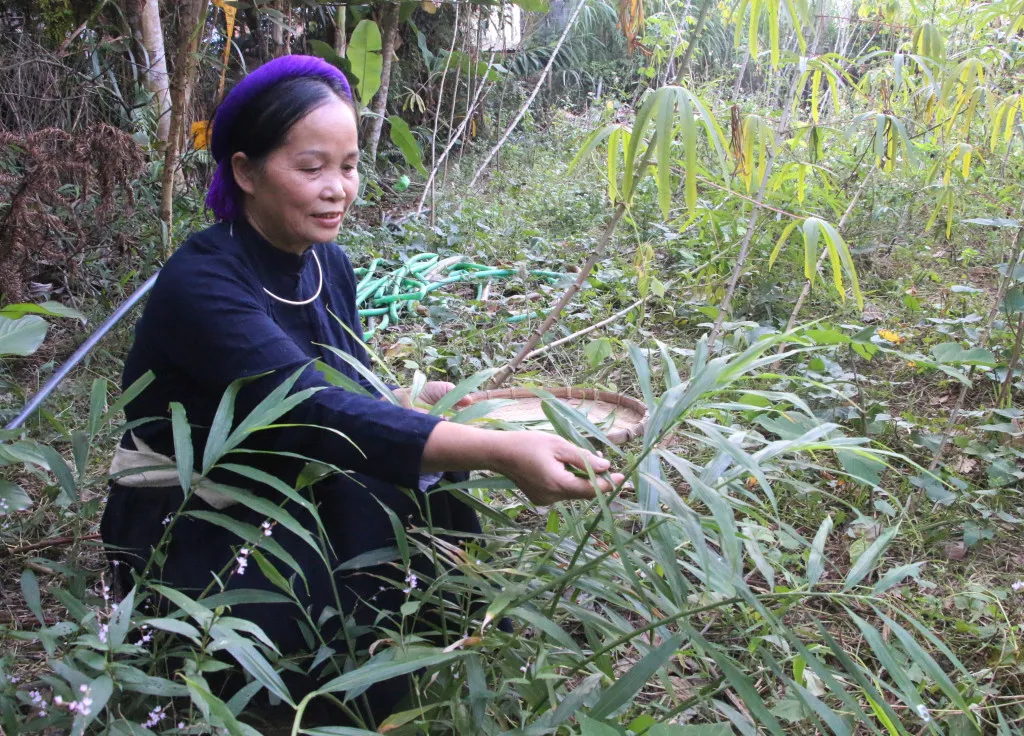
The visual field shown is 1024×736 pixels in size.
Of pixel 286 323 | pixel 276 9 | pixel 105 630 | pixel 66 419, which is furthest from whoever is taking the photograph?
pixel 276 9

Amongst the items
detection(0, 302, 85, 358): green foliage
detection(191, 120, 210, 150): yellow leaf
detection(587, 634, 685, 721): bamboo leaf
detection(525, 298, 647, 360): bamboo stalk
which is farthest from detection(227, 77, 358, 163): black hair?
detection(191, 120, 210, 150): yellow leaf

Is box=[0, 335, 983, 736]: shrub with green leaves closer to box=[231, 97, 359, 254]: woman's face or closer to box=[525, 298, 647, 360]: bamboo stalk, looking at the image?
box=[231, 97, 359, 254]: woman's face

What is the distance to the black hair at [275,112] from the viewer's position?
1.24 metres

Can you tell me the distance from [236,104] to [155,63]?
2.16 metres

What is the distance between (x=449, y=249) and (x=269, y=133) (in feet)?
7.76

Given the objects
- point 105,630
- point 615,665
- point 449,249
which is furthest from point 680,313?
point 105,630

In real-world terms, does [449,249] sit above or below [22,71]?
below

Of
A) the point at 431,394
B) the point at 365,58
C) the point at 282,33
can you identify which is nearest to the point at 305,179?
the point at 431,394

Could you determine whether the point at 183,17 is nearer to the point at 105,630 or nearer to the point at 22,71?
the point at 22,71

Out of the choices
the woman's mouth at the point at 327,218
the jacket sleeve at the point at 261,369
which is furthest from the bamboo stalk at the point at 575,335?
the jacket sleeve at the point at 261,369

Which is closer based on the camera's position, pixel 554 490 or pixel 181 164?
pixel 554 490

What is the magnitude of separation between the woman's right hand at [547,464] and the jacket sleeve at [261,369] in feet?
0.38

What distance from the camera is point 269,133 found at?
1251 mm

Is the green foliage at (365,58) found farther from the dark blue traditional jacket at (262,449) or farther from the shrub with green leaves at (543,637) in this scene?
the shrub with green leaves at (543,637)
